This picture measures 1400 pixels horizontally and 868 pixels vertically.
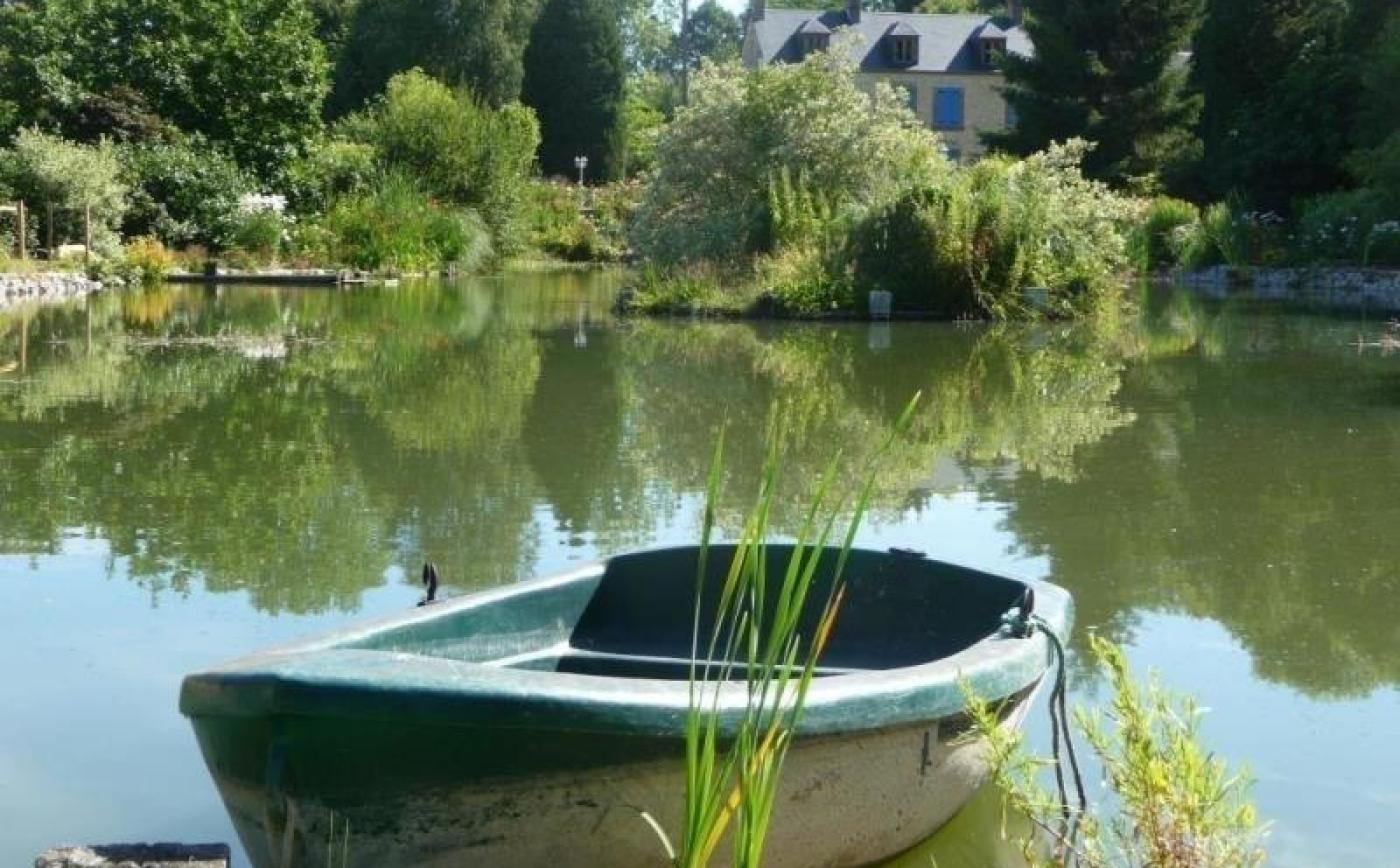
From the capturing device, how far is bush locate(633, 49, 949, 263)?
2577 cm

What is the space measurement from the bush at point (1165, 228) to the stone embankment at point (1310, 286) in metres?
1.94

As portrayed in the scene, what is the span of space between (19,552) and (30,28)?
95.1ft

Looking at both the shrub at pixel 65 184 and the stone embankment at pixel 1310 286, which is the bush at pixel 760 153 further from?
the shrub at pixel 65 184

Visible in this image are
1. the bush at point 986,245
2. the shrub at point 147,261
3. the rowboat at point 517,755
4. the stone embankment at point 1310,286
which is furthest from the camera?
the shrub at point 147,261

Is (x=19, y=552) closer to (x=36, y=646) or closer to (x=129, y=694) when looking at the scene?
(x=36, y=646)

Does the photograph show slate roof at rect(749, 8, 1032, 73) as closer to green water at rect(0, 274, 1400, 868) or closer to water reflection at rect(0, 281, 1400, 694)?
water reflection at rect(0, 281, 1400, 694)

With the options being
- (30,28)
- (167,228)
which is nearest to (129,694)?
(167,228)

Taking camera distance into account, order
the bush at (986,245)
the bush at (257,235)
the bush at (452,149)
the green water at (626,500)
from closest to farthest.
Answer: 1. the green water at (626,500)
2. the bush at (986,245)
3. the bush at (257,235)
4. the bush at (452,149)

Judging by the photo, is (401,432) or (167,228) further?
(167,228)

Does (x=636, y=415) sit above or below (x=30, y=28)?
Result: below

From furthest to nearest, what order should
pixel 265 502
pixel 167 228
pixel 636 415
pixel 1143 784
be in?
pixel 167 228
pixel 636 415
pixel 265 502
pixel 1143 784

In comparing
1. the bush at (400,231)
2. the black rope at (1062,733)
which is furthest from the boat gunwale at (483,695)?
the bush at (400,231)

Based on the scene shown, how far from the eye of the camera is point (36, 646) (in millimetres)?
6867

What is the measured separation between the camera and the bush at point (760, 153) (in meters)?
25.8
